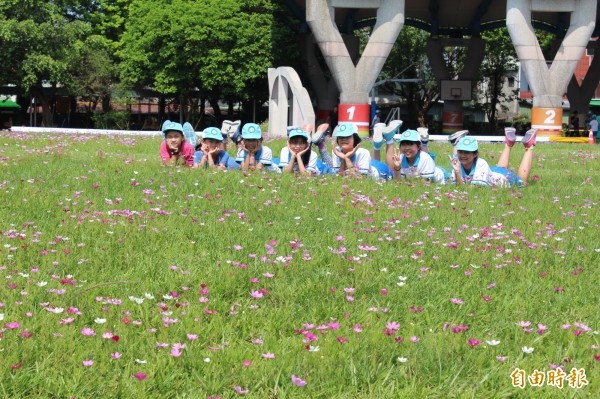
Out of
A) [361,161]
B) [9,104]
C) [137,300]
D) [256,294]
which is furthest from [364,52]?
[137,300]

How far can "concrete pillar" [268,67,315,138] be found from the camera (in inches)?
1078

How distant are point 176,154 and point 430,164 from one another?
3909 millimetres

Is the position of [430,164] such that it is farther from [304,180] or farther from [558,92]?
[558,92]

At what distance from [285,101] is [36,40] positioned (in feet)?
50.9

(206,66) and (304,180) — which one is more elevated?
(206,66)

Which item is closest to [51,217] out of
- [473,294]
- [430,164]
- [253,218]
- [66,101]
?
[253,218]

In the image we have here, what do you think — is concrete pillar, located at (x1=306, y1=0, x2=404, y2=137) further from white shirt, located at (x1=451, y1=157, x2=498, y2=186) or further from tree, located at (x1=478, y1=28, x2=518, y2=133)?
white shirt, located at (x1=451, y1=157, x2=498, y2=186)

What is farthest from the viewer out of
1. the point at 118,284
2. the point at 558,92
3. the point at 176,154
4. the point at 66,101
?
the point at 66,101

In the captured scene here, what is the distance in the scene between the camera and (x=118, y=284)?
5.45 m

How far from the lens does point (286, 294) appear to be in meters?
5.41

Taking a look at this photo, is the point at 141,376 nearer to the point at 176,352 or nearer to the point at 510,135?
the point at 176,352

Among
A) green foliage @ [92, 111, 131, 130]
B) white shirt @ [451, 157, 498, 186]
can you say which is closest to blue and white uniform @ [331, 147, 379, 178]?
white shirt @ [451, 157, 498, 186]

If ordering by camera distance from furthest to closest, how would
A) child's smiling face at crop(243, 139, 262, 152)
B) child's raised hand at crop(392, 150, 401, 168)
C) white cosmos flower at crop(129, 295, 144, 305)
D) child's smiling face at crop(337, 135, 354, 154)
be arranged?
1. child's smiling face at crop(243, 139, 262, 152)
2. child's smiling face at crop(337, 135, 354, 154)
3. child's raised hand at crop(392, 150, 401, 168)
4. white cosmos flower at crop(129, 295, 144, 305)

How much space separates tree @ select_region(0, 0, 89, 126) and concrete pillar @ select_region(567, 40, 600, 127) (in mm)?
26844
